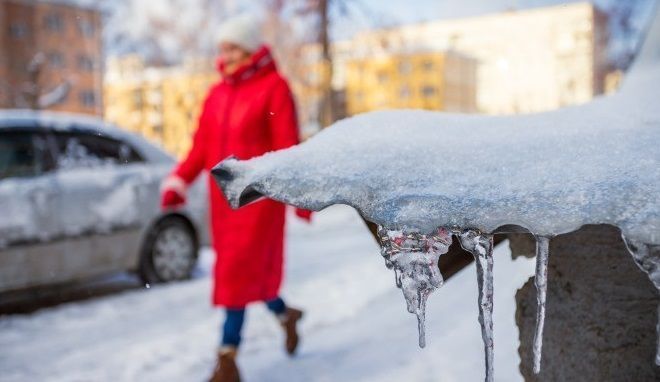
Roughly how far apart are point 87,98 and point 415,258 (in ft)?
197

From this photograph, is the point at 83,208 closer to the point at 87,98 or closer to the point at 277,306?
the point at 277,306

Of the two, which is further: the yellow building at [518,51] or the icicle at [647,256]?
the yellow building at [518,51]

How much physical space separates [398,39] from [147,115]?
69.0ft

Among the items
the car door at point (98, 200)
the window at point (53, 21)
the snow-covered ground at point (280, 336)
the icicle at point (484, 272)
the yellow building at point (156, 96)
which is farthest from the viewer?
the window at point (53, 21)

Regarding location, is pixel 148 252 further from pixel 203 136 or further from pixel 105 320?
pixel 203 136

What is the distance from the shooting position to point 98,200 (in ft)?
19.4

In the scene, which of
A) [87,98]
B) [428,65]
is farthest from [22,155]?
[87,98]

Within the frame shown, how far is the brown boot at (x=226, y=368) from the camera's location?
138 inches

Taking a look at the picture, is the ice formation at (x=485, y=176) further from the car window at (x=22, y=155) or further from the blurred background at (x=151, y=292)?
the car window at (x=22, y=155)

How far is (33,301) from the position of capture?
601 centimetres

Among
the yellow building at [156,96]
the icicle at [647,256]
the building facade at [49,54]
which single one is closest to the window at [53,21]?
the building facade at [49,54]

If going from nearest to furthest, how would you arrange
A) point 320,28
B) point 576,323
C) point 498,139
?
point 498,139, point 576,323, point 320,28

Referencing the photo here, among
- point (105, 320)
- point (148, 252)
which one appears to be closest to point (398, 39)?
point (148, 252)

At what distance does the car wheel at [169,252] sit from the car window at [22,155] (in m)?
1.20
